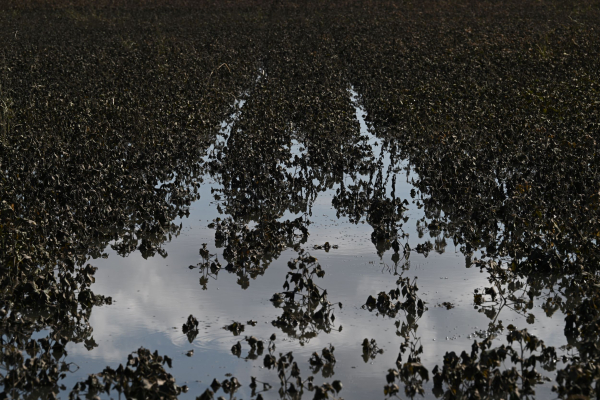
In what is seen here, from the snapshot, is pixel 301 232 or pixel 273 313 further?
pixel 301 232

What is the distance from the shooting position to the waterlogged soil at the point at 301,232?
563cm

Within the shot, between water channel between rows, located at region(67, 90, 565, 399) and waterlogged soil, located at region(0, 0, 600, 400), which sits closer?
waterlogged soil, located at region(0, 0, 600, 400)

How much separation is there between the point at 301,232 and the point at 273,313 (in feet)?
7.65

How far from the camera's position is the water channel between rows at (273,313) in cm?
579

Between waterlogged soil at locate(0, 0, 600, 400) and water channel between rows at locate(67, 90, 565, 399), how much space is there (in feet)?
0.09

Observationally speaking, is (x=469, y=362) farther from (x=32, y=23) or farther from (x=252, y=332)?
(x=32, y=23)

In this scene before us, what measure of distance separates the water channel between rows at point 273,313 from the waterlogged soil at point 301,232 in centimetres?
3

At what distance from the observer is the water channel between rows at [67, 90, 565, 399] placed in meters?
5.79

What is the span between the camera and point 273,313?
6828 millimetres

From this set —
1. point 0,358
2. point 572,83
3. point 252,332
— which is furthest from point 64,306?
point 572,83

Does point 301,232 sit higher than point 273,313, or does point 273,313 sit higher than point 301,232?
point 301,232

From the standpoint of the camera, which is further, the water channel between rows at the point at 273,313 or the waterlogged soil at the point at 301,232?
the water channel between rows at the point at 273,313

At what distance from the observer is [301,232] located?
29.7ft

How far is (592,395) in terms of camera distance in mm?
4875
